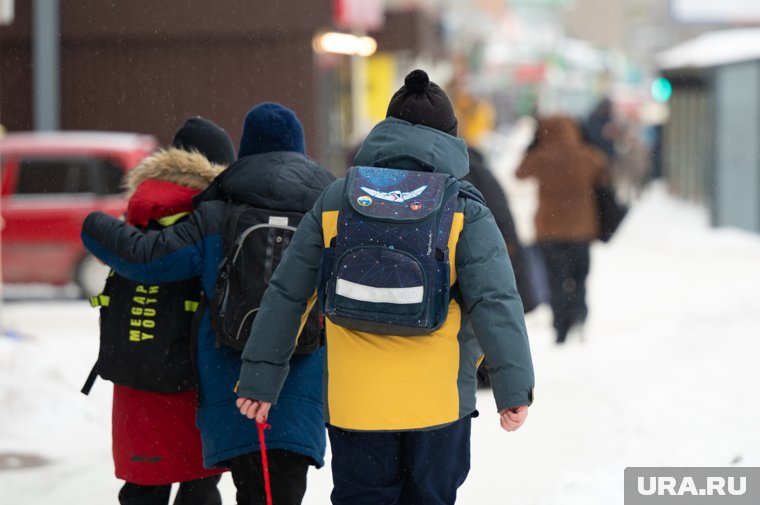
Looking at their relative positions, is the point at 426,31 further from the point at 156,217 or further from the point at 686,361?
the point at 156,217

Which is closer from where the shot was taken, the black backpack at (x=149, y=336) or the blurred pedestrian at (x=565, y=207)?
the black backpack at (x=149, y=336)

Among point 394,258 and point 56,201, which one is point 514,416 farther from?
point 56,201

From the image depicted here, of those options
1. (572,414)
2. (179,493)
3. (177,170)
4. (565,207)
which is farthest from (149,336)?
(565,207)

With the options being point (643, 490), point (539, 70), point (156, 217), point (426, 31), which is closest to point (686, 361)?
point (643, 490)

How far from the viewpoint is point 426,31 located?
931 inches

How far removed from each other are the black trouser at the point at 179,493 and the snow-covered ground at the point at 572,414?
1049 millimetres

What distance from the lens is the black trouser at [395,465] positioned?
3.39m

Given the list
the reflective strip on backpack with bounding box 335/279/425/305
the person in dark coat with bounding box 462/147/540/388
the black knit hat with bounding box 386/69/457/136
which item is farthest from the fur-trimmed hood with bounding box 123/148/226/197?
the person in dark coat with bounding box 462/147/540/388

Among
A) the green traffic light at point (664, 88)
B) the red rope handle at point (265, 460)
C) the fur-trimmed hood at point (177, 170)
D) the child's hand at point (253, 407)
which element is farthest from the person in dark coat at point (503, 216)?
the green traffic light at point (664, 88)

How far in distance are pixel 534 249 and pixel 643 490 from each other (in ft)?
17.2

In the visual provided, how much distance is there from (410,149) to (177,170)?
1.16 metres

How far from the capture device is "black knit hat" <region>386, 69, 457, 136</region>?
345 centimetres

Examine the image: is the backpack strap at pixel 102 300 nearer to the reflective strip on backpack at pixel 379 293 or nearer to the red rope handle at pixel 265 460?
the red rope handle at pixel 265 460

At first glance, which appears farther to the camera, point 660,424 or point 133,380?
point 660,424
